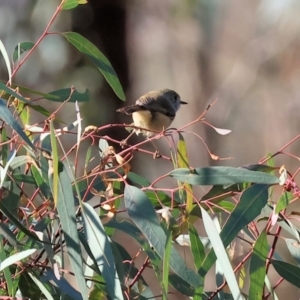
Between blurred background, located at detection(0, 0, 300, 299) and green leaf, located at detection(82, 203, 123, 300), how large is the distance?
→ 2.49 meters

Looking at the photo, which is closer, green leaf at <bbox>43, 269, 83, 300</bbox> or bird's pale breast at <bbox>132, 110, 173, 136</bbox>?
green leaf at <bbox>43, 269, 83, 300</bbox>

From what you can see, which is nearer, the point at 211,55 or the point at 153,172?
the point at 153,172

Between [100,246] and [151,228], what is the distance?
0.07 m

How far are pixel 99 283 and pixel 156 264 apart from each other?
9 centimetres

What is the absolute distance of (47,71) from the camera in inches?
140

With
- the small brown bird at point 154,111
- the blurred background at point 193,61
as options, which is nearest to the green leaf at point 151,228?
the small brown bird at point 154,111

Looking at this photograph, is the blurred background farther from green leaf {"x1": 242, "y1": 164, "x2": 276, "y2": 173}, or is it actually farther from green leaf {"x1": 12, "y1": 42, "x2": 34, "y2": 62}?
green leaf {"x1": 242, "y1": 164, "x2": 276, "y2": 173}

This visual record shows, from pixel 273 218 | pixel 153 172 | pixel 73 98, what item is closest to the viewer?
pixel 273 218

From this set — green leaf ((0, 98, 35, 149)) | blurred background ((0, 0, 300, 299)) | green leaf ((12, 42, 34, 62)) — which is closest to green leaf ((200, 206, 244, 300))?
green leaf ((0, 98, 35, 149))

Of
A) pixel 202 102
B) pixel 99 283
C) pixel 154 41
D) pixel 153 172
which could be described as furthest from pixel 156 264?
pixel 154 41

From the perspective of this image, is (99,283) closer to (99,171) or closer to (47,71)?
(99,171)

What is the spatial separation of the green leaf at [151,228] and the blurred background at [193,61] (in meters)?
2.48

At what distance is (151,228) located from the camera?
766 mm

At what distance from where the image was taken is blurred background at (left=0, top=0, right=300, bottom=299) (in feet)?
11.1
